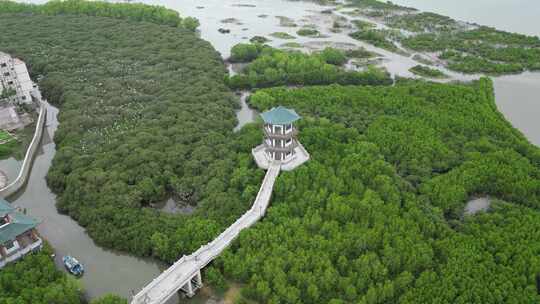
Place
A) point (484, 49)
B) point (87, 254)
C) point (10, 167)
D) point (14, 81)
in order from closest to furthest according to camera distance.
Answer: point (87, 254)
point (10, 167)
point (14, 81)
point (484, 49)

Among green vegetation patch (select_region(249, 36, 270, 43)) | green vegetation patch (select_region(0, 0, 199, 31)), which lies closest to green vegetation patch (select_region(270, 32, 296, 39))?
green vegetation patch (select_region(249, 36, 270, 43))

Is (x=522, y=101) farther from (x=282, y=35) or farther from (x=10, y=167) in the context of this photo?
(x=10, y=167)

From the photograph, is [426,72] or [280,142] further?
[426,72]

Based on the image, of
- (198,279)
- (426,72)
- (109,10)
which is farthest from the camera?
(109,10)

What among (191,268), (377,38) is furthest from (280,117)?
(377,38)

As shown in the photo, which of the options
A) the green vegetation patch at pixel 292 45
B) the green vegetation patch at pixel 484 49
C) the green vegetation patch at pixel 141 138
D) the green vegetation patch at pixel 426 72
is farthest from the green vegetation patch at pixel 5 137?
the green vegetation patch at pixel 484 49

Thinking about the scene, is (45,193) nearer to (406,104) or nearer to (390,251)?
(390,251)

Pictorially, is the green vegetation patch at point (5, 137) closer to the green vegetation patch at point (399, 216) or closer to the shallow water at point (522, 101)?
the green vegetation patch at point (399, 216)
